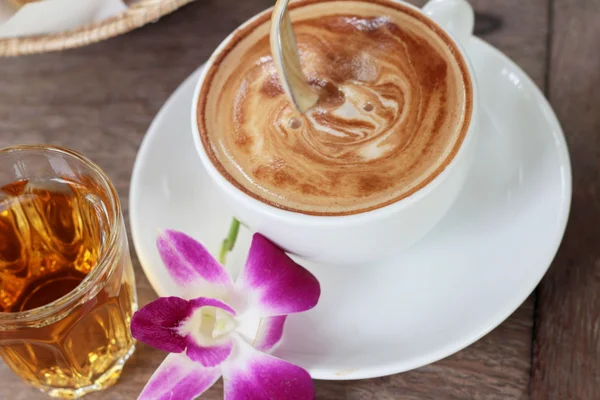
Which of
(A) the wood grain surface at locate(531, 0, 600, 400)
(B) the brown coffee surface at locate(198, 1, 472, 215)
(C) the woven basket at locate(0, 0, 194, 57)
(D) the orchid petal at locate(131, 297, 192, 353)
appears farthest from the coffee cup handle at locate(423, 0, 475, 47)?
(D) the orchid petal at locate(131, 297, 192, 353)

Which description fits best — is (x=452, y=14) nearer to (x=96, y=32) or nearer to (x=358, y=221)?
(x=358, y=221)

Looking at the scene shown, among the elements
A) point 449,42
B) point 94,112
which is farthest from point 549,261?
point 94,112

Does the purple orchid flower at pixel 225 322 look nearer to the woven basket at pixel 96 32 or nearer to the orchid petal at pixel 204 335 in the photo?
the orchid petal at pixel 204 335

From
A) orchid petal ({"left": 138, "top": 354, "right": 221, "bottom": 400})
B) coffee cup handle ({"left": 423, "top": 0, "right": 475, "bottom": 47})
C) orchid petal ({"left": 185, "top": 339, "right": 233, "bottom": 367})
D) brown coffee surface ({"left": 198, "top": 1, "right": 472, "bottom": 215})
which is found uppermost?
coffee cup handle ({"left": 423, "top": 0, "right": 475, "bottom": 47})

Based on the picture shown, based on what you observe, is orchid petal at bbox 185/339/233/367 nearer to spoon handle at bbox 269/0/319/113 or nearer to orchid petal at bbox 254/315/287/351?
orchid petal at bbox 254/315/287/351

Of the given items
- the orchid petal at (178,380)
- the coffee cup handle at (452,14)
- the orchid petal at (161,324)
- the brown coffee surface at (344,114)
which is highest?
the coffee cup handle at (452,14)

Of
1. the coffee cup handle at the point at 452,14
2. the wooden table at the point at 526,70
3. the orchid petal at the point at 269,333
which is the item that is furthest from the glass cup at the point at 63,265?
the coffee cup handle at the point at 452,14
